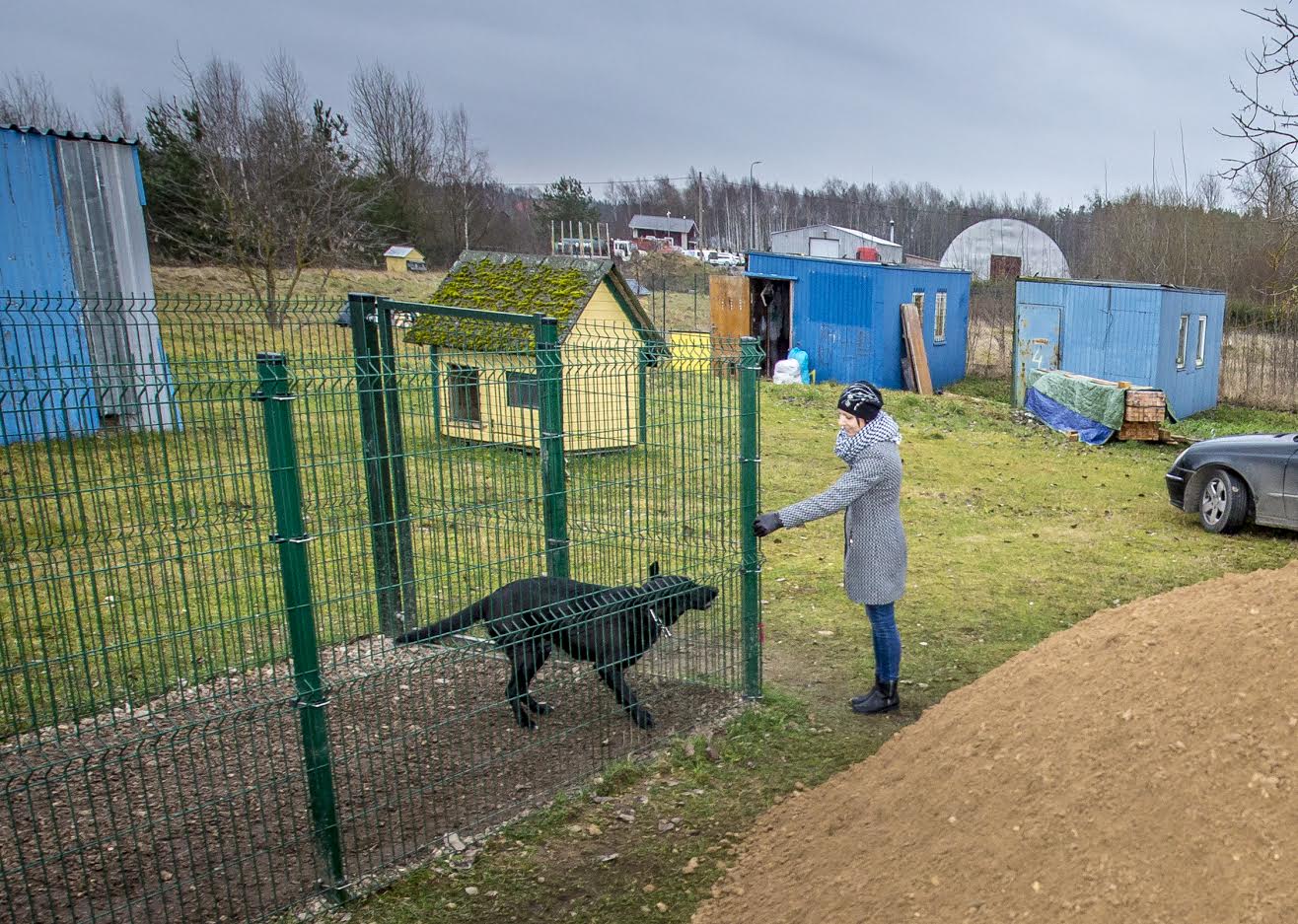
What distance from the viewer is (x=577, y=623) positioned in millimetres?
4555

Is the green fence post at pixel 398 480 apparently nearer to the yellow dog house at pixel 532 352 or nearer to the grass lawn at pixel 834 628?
the yellow dog house at pixel 532 352

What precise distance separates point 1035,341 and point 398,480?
17.1 metres

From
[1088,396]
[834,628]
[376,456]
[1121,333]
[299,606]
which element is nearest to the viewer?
[299,606]

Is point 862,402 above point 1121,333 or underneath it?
above

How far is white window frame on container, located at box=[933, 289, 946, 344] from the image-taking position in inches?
912

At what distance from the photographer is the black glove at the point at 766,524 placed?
482cm

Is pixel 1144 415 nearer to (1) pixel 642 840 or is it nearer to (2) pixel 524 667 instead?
(2) pixel 524 667

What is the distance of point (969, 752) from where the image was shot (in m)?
3.86

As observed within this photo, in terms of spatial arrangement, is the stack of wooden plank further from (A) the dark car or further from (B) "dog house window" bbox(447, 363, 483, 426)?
(B) "dog house window" bbox(447, 363, 483, 426)

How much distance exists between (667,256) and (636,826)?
4196cm

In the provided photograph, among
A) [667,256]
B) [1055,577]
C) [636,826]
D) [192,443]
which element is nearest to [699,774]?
[636,826]

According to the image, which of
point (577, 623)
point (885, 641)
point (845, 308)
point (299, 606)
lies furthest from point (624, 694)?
point (845, 308)

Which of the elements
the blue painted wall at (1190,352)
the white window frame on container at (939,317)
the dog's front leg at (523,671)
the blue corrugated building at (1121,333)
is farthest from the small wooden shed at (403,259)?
the dog's front leg at (523,671)

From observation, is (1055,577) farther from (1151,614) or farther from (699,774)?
(699,774)
